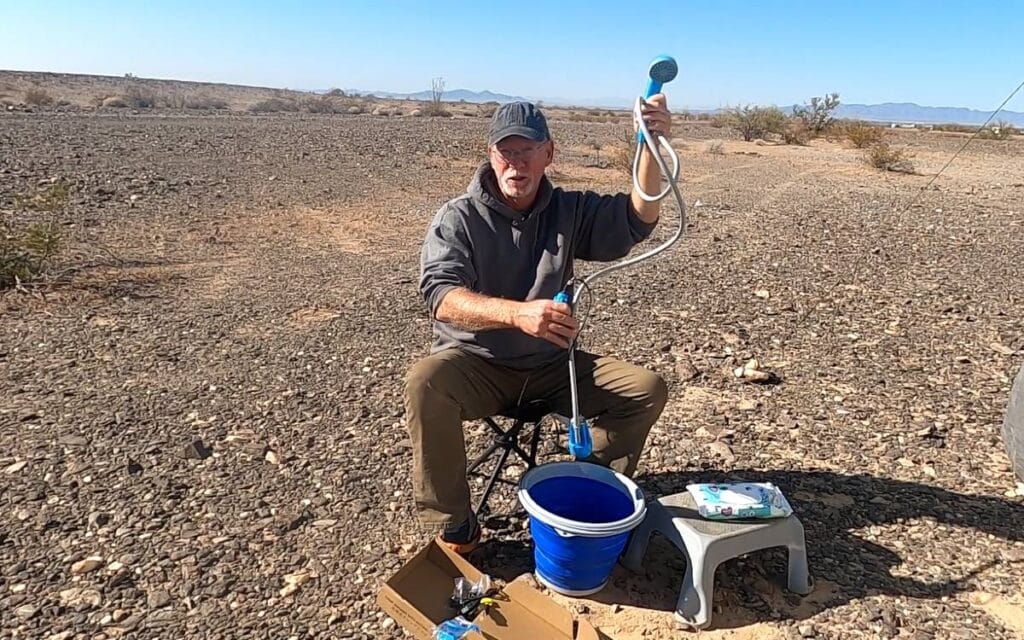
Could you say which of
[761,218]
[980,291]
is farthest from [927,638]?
[761,218]

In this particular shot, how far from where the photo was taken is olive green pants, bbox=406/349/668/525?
240 centimetres

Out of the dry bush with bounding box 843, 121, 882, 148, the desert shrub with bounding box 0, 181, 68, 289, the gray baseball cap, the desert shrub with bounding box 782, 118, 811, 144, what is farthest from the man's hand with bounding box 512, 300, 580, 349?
the desert shrub with bounding box 782, 118, 811, 144

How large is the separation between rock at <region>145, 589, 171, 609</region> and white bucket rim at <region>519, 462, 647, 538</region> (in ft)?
3.66

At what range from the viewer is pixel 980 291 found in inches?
218

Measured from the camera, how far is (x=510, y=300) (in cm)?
239

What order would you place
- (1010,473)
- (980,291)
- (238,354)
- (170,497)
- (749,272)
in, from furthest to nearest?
(749,272) < (980,291) < (238,354) < (1010,473) < (170,497)

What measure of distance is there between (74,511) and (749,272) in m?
4.94

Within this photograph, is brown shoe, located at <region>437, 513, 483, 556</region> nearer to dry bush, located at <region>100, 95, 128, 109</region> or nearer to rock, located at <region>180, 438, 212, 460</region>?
rock, located at <region>180, 438, 212, 460</region>

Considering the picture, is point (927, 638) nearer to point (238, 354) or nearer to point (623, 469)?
point (623, 469)

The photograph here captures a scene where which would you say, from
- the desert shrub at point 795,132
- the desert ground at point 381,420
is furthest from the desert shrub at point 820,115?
the desert ground at point 381,420

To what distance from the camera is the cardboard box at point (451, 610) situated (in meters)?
2.18

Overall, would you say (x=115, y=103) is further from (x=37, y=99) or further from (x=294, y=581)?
(x=294, y=581)

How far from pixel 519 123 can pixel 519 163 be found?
0.42ft

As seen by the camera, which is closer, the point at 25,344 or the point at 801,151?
the point at 25,344
